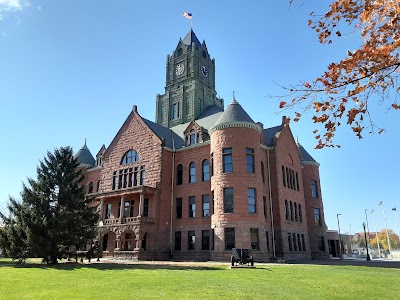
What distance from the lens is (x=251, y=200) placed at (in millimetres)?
31391

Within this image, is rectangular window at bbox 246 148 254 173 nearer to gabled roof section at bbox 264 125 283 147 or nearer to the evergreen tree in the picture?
gabled roof section at bbox 264 125 283 147

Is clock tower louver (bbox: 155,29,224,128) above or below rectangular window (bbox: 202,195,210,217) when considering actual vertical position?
above

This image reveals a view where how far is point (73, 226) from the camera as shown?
2541 cm

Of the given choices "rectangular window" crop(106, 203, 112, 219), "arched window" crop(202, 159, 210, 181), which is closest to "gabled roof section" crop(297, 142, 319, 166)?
"arched window" crop(202, 159, 210, 181)

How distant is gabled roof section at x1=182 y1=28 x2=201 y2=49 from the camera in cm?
5606

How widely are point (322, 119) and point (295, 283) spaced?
9655 mm

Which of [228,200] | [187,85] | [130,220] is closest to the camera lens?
[228,200]

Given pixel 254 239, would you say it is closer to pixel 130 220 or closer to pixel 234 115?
pixel 234 115

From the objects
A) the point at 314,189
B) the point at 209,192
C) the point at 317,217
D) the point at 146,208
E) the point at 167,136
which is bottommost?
the point at 317,217

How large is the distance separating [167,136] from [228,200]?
13.2m

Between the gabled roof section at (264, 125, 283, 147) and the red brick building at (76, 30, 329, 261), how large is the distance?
199 mm

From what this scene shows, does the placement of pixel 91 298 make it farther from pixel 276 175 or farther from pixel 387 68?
pixel 276 175

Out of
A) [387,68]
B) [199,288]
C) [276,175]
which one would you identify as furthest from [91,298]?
[276,175]

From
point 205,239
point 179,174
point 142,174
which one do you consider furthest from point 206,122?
point 205,239
